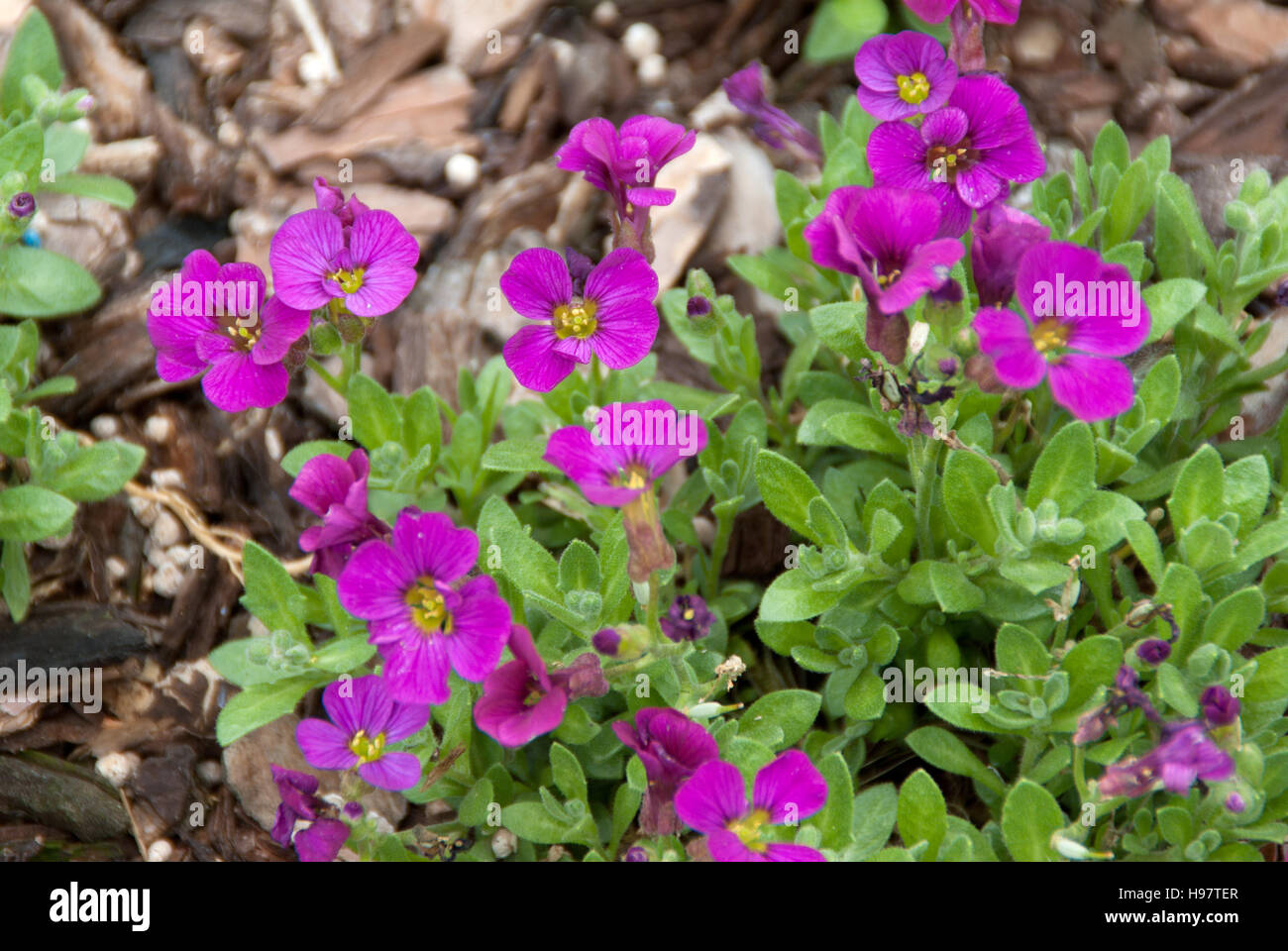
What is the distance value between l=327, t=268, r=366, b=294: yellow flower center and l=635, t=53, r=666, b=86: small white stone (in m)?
2.27

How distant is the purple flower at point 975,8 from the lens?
291 centimetres

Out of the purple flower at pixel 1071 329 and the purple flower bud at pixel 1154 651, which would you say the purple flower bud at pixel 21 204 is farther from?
the purple flower bud at pixel 1154 651

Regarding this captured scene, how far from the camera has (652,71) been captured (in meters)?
4.77

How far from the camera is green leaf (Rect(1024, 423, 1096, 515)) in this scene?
9.50 ft

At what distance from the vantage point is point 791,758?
2.54m

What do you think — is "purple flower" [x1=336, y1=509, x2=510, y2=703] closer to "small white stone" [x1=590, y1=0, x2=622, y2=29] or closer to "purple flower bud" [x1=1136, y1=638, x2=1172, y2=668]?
"purple flower bud" [x1=1136, y1=638, x2=1172, y2=668]

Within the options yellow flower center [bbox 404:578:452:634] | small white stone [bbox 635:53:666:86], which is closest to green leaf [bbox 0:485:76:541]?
yellow flower center [bbox 404:578:452:634]

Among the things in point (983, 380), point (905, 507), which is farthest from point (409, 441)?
point (983, 380)

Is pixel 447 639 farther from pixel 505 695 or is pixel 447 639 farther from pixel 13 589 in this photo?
pixel 13 589

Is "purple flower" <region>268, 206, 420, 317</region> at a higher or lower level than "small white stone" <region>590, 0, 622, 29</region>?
lower

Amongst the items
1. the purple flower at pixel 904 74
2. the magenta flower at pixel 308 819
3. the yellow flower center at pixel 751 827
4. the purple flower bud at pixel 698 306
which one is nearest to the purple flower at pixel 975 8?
the purple flower at pixel 904 74

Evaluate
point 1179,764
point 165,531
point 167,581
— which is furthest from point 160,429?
point 1179,764

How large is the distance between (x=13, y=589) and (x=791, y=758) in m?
2.54

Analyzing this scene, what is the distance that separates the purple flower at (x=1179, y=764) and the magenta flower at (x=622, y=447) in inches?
48.1
